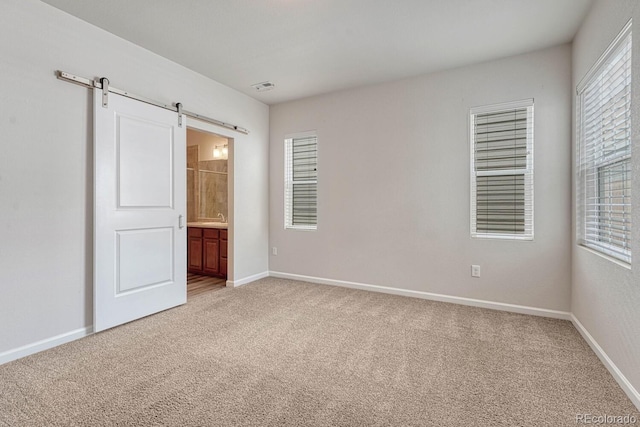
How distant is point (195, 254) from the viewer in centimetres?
511

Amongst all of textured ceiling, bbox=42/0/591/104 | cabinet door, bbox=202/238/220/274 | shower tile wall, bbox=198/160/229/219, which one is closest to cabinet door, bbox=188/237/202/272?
cabinet door, bbox=202/238/220/274

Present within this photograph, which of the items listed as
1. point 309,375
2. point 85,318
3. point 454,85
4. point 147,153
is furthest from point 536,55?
point 85,318

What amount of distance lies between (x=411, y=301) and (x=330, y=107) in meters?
2.80

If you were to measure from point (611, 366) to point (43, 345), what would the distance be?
4121 millimetres

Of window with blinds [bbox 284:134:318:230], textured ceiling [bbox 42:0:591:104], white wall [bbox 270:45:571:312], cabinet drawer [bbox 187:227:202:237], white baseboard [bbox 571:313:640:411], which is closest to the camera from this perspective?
white baseboard [bbox 571:313:640:411]

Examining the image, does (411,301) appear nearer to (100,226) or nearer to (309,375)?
(309,375)

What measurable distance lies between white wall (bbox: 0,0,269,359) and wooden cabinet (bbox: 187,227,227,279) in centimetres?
213

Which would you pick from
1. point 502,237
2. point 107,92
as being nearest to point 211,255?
point 107,92

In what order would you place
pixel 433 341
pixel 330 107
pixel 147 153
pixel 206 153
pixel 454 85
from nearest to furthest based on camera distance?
pixel 433 341
pixel 147 153
pixel 454 85
pixel 330 107
pixel 206 153

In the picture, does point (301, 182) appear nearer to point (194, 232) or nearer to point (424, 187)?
point (424, 187)

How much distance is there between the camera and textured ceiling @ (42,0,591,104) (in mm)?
2463

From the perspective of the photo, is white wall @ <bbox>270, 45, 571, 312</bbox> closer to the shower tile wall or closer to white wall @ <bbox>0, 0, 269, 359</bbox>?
the shower tile wall

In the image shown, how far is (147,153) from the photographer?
10.2 feet

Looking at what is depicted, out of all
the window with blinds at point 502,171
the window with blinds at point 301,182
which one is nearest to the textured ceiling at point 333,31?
the window with blinds at point 502,171
